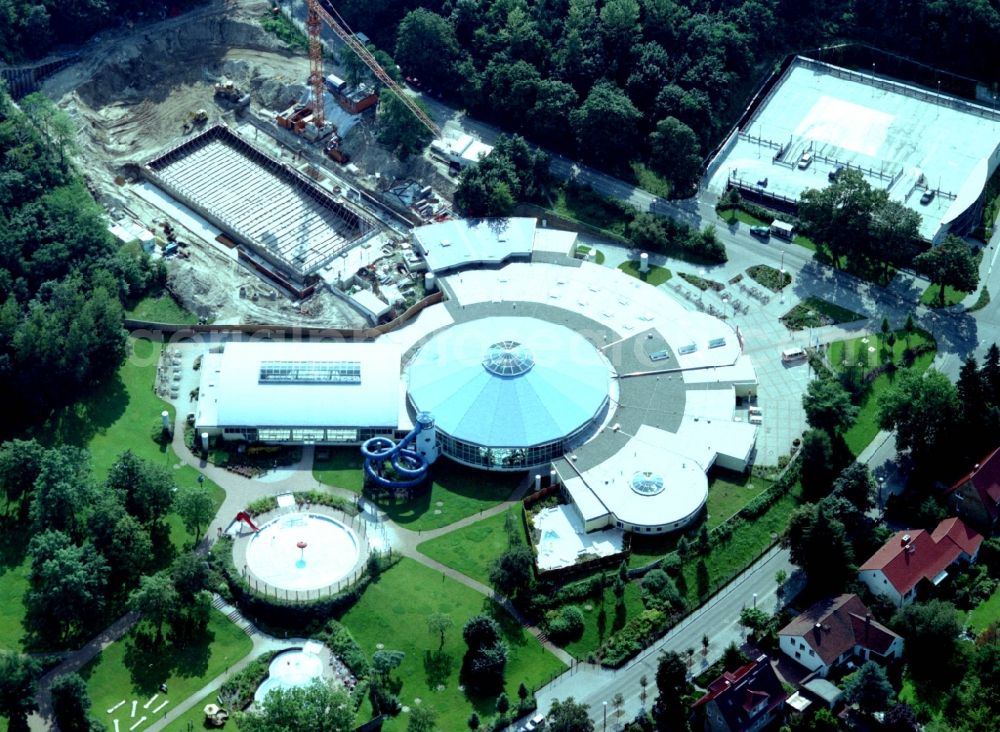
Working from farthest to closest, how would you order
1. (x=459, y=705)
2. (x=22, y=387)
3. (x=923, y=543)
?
(x=22, y=387), (x=923, y=543), (x=459, y=705)

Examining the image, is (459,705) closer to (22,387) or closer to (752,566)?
(752,566)

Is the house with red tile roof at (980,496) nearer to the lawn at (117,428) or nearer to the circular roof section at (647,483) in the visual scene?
the circular roof section at (647,483)

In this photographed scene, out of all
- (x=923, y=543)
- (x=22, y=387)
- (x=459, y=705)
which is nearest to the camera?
(x=459, y=705)

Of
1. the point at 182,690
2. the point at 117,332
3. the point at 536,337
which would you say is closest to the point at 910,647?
the point at 536,337

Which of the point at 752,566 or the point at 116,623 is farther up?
the point at 752,566

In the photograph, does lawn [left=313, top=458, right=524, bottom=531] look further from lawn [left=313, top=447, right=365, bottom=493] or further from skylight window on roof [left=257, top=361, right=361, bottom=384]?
skylight window on roof [left=257, top=361, right=361, bottom=384]

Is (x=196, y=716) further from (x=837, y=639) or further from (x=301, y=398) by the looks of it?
(x=837, y=639)

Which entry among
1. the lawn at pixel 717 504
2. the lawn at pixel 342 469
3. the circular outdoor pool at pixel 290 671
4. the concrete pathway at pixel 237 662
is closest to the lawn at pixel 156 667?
the concrete pathway at pixel 237 662

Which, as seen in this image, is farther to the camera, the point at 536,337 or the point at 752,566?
the point at 536,337
